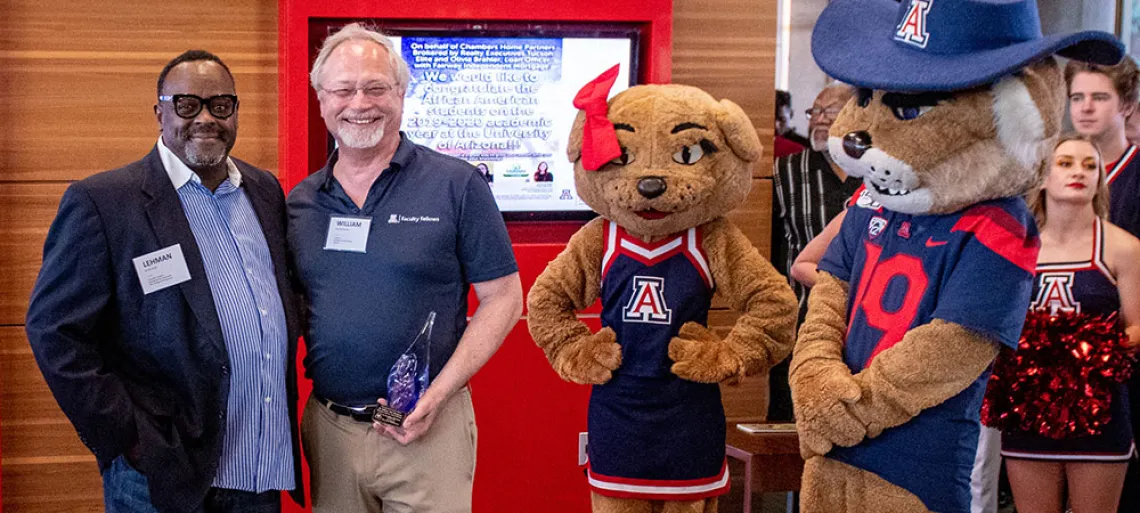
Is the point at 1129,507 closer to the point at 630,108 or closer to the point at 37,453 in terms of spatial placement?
the point at 630,108

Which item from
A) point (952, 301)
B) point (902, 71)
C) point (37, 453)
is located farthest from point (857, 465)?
point (37, 453)

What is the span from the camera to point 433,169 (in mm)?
2984

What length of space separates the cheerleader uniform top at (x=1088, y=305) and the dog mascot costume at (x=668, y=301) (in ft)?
3.80

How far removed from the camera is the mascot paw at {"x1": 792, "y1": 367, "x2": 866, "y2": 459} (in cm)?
254

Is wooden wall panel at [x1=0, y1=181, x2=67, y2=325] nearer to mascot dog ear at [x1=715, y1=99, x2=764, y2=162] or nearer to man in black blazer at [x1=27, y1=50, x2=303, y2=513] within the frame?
man in black blazer at [x1=27, y1=50, x2=303, y2=513]

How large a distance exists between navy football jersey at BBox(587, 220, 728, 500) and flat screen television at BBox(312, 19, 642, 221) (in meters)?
1.08

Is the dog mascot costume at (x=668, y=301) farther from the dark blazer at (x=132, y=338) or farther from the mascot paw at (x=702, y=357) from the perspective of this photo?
the dark blazer at (x=132, y=338)

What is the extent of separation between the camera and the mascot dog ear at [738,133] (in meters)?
3.14

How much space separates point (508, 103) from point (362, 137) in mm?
1309

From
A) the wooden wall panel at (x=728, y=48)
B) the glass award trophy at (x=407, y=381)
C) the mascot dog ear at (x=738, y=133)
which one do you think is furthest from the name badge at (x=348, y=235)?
the wooden wall panel at (x=728, y=48)

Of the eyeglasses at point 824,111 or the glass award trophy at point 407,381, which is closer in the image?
the glass award trophy at point 407,381

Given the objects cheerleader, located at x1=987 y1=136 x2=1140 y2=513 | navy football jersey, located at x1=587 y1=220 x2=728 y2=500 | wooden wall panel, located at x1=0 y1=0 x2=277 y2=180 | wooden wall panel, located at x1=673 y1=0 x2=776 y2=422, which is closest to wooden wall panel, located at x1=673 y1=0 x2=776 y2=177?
wooden wall panel, located at x1=673 y1=0 x2=776 y2=422

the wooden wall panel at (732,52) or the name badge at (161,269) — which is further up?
the wooden wall panel at (732,52)

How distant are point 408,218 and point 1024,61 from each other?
4.87ft
